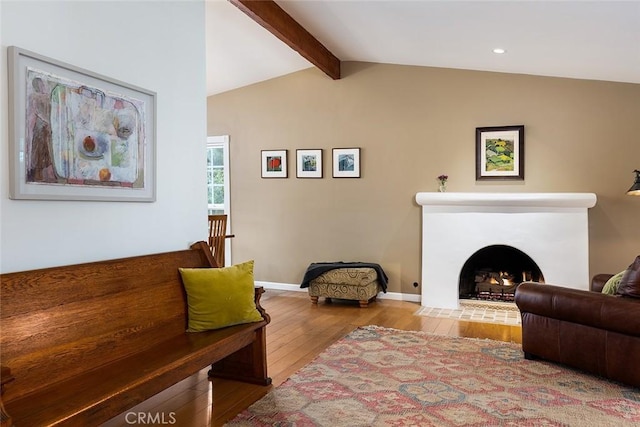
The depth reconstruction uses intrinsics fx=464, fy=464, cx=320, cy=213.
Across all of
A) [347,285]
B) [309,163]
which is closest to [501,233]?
[347,285]

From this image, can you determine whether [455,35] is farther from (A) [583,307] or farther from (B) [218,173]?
(B) [218,173]

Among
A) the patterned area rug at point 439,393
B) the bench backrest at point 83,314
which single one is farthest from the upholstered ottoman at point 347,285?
the bench backrest at point 83,314

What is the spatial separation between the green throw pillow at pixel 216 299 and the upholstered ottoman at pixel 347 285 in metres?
2.41

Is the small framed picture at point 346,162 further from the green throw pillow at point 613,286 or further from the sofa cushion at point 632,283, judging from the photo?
the sofa cushion at point 632,283

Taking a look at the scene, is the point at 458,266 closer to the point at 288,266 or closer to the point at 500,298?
the point at 500,298

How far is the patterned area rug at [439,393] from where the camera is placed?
2.55m

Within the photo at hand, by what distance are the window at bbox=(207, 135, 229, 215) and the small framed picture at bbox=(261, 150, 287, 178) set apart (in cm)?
61

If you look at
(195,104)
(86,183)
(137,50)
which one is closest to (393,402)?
(86,183)

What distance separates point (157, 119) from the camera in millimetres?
2996

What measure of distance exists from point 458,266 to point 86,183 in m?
4.03

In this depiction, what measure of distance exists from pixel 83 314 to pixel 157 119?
4.35 ft

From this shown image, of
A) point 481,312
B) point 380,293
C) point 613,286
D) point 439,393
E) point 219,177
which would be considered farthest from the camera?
point 219,177

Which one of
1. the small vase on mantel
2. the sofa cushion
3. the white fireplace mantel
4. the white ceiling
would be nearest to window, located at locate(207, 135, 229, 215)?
the white ceiling

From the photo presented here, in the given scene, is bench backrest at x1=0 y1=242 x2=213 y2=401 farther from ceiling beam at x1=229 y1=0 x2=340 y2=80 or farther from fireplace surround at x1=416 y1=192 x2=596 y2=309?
fireplace surround at x1=416 y1=192 x2=596 y2=309
